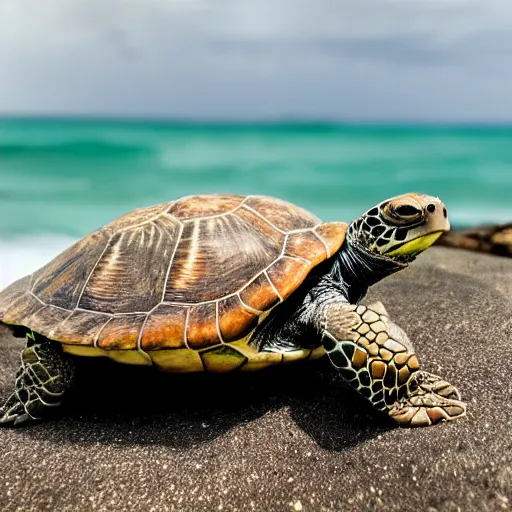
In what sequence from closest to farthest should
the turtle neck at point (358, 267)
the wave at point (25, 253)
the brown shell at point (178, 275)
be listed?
the brown shell at point (178, 275) < the turtle neck at point (358, 267) < the wave at point (25, 253)

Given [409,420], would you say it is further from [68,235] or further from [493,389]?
[68,235]

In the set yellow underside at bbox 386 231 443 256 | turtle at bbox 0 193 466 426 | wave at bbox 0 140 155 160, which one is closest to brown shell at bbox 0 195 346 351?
turtle at bbox 0 193 466 426

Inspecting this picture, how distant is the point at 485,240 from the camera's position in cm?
526

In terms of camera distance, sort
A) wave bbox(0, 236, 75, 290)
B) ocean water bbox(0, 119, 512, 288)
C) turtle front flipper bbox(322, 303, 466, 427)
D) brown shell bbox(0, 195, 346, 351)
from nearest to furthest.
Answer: turtle front flipper bbox(322, 303, 466, 427), brown shell bbox(0, 195, 346, 351), wave bbox(0, 236, 75, 290), ocean water bbox(0, 119, 512, 288)

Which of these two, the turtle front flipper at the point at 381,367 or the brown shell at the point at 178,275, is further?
the brown shell at the point at 178,275

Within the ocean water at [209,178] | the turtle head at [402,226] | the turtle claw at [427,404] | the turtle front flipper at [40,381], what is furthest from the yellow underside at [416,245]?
the ocean water at [209,178]

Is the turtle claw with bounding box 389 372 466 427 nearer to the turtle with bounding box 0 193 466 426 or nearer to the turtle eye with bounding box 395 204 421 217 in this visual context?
the turtle with bounding box 0 193 466 426

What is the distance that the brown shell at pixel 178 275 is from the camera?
231 cm

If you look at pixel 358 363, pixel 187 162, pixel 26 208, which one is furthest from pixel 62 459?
pixel 187 162

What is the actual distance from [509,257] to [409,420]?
131 inches

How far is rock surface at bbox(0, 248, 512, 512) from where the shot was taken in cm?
193

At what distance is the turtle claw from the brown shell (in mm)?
696

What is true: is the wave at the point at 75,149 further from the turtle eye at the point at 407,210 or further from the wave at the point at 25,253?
the turtle eye at the point at 407,210

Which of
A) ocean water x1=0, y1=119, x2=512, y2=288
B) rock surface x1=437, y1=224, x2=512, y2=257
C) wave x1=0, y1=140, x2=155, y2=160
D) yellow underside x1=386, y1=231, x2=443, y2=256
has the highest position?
yellow underside x1=386, y1=231, x2=443, y2=256
